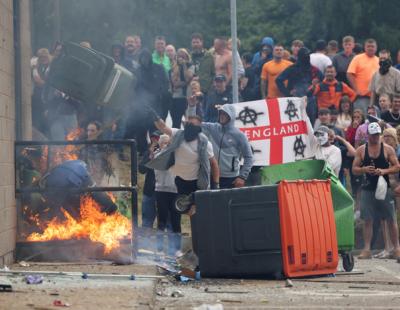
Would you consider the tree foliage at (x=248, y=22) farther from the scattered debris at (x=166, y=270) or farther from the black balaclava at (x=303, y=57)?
the scattered debris at (x=166, y=270)

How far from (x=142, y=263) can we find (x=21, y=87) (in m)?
2.57

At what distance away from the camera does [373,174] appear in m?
16.9

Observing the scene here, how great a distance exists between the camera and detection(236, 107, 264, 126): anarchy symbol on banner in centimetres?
1808

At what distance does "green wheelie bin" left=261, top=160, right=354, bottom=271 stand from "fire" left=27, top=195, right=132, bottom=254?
2.39 meters

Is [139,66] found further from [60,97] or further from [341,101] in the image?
[341,101]

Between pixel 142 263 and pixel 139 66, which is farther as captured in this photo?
pixel 139 66

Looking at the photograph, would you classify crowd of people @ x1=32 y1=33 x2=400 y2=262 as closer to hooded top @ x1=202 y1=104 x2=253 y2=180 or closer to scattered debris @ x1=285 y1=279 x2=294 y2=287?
hooded top @ x1=202 y1=104 x2=253 y2=180

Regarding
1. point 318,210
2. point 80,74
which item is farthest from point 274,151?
point 318,210

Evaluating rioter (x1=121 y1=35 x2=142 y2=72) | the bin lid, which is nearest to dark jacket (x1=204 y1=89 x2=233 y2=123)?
rioter (x1=121 y1=35 x2=142 y2=72)

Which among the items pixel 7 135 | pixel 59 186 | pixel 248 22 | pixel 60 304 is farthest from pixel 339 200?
pixel 248 22

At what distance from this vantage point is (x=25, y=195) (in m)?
14.1

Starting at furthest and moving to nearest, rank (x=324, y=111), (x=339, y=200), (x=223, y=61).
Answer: (x=223, y=61) → (x=324, y=111) → (x=339, y=200)

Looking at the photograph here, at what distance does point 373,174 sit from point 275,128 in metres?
1.86

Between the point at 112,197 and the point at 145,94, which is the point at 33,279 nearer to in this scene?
the point at 112,197
